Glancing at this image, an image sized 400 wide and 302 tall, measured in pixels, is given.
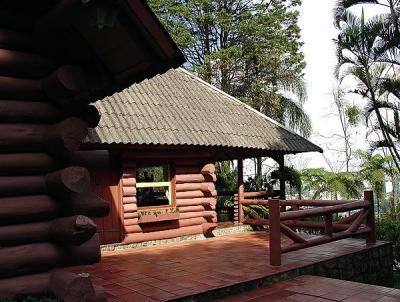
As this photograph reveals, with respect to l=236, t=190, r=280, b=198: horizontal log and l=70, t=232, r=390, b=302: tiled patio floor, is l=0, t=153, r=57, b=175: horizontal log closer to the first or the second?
l=70, t=232, r=390, b=302: tiled patio floor

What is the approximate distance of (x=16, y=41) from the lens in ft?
15.2

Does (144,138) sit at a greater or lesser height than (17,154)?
greater

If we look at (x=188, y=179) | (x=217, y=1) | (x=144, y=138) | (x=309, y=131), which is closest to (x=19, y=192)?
(x=144, y=138)

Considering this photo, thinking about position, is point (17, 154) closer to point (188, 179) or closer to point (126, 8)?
point (126, 8)

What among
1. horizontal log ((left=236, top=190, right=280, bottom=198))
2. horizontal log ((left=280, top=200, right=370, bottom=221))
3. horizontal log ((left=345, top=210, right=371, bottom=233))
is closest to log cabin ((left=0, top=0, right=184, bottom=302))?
horizontal log ((left=280, top=200, right=370, bottom=221))

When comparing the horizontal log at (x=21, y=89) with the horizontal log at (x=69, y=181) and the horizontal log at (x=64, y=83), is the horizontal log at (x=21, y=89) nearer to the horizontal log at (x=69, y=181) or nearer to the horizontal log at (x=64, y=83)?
the horizontal log at (x=64, y=83)

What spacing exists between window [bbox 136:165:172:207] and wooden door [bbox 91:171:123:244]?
3.01 ft

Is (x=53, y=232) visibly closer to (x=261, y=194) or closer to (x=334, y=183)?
(x=261, y=194)

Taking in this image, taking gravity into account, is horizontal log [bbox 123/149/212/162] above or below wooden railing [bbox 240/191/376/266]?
above

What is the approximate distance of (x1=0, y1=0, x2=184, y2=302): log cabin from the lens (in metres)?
4.31

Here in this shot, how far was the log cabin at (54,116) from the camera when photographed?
170 inches

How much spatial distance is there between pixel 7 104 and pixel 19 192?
3.08ft

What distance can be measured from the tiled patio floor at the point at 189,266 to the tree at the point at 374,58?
494 centimetres

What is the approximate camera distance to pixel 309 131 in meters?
21.9
